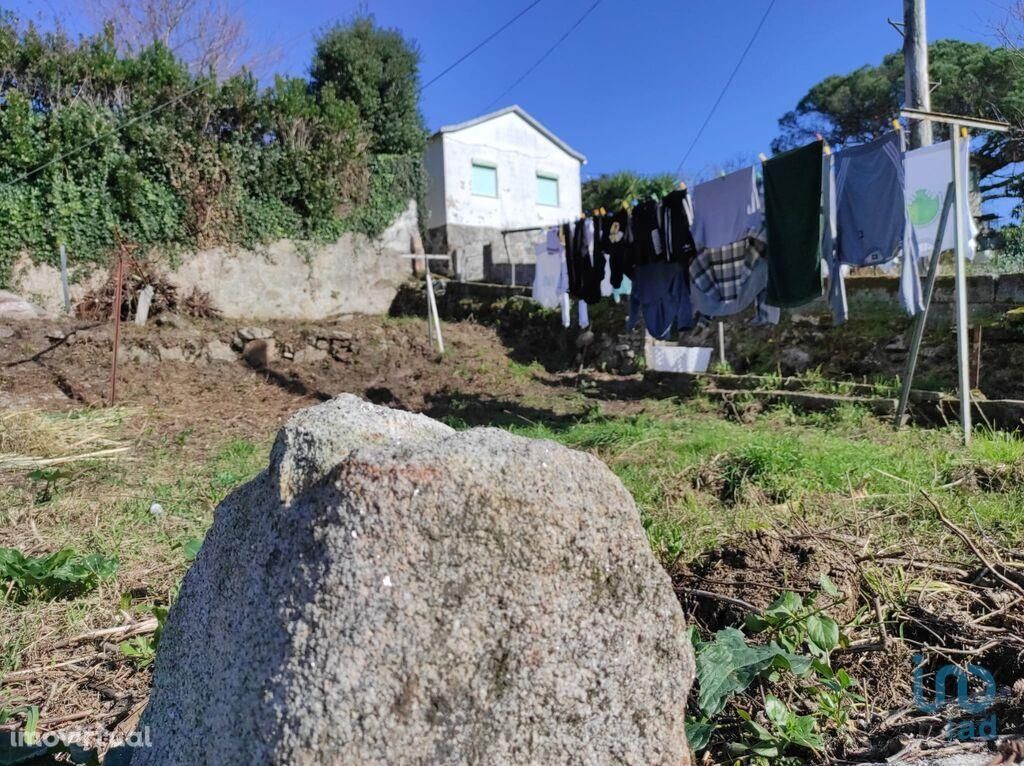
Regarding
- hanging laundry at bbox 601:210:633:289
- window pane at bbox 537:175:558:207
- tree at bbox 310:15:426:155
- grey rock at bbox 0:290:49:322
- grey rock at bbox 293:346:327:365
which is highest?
tree at bbox 310:15:426:155

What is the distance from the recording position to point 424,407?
27.2 feet

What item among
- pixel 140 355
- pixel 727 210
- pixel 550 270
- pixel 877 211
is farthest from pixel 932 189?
pixel 140 355

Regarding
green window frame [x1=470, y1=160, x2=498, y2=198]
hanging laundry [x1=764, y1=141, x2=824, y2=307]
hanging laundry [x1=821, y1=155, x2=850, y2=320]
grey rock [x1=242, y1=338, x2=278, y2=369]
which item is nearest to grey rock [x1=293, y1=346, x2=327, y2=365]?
grey rock [x1=242, y1=338, x2=278, y2=369]

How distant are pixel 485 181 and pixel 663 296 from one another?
13.9m

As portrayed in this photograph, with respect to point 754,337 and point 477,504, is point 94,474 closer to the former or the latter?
point 477,504

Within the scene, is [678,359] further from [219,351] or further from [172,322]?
[172,322]

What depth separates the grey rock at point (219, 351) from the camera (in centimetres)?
1071

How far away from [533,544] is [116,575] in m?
2.65

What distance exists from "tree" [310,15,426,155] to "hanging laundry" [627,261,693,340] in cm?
1202

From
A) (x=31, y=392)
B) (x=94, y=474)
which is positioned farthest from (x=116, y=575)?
(x=31, y=392)

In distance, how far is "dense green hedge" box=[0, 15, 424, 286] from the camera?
1154 cm

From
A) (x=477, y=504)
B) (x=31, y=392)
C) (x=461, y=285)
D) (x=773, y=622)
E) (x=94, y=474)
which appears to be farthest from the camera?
(x=461, y=285)

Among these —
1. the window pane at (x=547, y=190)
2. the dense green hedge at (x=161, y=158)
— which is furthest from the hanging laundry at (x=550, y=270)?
the window pane at (x=547, y=190)

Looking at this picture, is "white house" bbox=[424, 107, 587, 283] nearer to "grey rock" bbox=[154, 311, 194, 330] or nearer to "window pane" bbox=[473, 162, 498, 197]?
"window pane" bbox=[473, 162, 498, 197]
